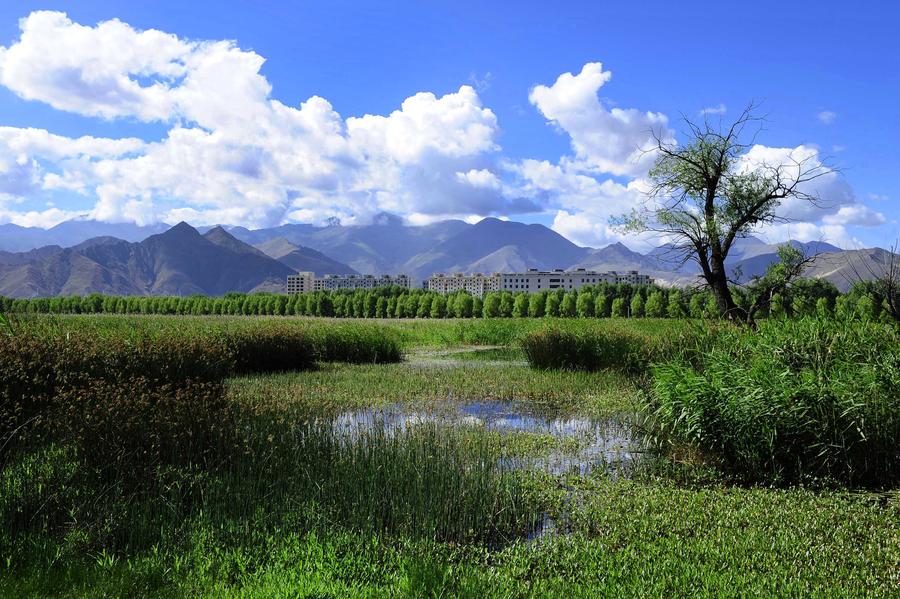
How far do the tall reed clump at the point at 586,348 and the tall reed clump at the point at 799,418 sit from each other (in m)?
8.13

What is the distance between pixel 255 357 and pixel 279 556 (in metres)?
13.8

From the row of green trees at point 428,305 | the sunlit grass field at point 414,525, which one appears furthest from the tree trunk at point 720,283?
the row of green trees at point 428,305

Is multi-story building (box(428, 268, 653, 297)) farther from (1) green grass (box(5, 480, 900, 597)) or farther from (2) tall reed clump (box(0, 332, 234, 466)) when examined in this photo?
(1) green grass (box(5, 480, 900, 597))

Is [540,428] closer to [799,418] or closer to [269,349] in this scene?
[799,418]

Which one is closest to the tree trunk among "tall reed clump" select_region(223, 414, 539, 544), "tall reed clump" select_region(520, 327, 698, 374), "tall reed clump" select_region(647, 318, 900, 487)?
"tall reed clump" select_region(520, 327, 698, 374)

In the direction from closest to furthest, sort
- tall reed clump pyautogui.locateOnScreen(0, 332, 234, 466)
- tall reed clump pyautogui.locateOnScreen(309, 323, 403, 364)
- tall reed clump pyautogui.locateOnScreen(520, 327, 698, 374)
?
tall reed clump pyautogui.locateOnScreen(0, 332, 234, 466), tall reed clump pyautogui.locateOnScreen(520, 327, 698, 374), tall reed clump pyautogui.locateOnScreen(309, 323, 403, 364)

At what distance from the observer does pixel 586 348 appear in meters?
17.5

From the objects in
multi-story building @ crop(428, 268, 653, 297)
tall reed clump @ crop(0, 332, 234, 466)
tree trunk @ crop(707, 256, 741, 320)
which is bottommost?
tall reed clump @ crop(0, 332, 234, 466)

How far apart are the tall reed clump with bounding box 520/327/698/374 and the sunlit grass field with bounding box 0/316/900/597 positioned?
28.4 ft

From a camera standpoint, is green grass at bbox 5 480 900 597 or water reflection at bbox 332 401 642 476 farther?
water reflection at bbox 332 401 642 476

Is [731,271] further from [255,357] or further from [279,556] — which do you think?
[279,556]

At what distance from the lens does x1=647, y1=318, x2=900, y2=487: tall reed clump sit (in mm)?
6996

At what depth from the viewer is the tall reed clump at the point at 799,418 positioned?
7.00 m

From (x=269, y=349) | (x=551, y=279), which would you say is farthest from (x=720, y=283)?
(x=551, y=279)
